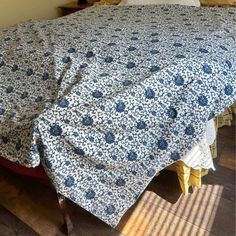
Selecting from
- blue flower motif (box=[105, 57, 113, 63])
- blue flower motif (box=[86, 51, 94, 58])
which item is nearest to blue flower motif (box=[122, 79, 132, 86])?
blue flower motif (box=[105, 57, 113, 63])

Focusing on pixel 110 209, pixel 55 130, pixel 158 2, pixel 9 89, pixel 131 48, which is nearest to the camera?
pixel 55 130

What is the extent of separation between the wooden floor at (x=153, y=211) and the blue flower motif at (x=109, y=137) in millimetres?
519

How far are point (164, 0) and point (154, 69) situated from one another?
155 cm

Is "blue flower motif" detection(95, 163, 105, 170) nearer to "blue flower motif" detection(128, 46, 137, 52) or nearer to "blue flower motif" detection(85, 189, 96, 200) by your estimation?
"blue flower motif" detection(85, 189, 96, 200)

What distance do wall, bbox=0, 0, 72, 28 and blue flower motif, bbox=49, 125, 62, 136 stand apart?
2.20 metres

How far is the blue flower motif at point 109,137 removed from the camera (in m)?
1.06

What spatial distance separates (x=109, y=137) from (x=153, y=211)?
564 mm

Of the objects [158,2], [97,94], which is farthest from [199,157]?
[158,2]

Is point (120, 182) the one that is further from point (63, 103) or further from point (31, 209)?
point (31, 209)

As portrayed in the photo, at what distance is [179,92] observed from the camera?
44.5 inches

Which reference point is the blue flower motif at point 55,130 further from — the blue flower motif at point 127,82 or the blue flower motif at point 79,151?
the blue flower motif at point 127,82

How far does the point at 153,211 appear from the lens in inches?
54.1

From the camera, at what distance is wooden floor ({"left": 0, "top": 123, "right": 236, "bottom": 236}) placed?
4.23ft

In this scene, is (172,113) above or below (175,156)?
above
